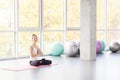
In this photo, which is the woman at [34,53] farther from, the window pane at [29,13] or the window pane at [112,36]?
the window pane at [112,36]

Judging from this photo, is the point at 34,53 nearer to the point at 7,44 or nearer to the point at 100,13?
the point at 7,44

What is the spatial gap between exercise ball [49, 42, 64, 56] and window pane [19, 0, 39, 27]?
39.5 inches

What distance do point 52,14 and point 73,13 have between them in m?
1.15

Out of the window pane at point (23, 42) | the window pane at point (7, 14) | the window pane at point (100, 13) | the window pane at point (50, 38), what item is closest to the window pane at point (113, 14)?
the window pane at point (100, 13)

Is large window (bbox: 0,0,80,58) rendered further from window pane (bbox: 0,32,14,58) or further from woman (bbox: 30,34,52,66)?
woman (bbox: 30,34,52,66)

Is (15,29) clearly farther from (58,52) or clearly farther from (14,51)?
(58,52)

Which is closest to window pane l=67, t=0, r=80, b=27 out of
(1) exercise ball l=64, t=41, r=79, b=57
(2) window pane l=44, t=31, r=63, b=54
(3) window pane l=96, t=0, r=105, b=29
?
(2) window pane l=44, t=31, r=63, b=54

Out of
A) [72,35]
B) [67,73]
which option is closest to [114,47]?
[72,35]

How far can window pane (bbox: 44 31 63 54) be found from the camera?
1027 centimetres

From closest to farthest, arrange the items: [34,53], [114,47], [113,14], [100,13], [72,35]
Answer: [34,53] < [114,47] < [72,35] < [100,13] < [113,14]

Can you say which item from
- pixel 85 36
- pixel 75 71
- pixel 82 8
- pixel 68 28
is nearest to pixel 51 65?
pixel 75 71

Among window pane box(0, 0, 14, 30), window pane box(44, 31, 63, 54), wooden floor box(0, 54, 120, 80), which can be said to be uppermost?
window pane box(0, 0, 14, 30)

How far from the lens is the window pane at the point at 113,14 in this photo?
1303cm

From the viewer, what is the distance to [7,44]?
917cm
